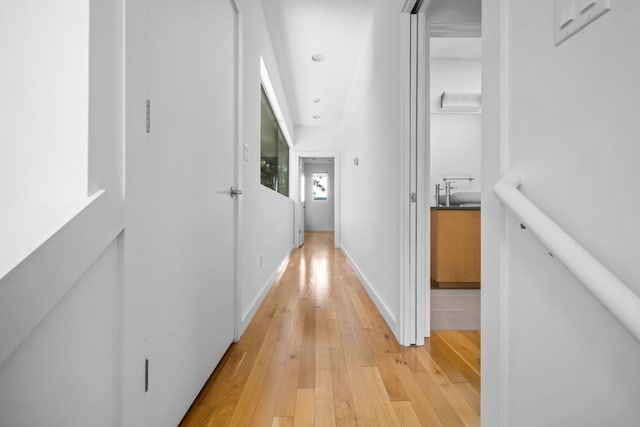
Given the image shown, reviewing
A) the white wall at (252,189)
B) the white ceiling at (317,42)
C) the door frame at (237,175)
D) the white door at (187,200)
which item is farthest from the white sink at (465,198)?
the white door at (187,200)

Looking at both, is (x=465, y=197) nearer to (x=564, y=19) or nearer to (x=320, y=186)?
(x=564, y=19)

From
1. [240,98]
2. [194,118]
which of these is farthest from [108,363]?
[240,98]

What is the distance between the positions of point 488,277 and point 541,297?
0.59ft

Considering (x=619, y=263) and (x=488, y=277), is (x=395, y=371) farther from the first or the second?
(x=619, y=263)

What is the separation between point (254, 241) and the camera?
7.47 ft

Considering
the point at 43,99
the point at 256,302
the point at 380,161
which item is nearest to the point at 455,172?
the point at 380,161

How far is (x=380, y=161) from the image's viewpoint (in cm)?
242

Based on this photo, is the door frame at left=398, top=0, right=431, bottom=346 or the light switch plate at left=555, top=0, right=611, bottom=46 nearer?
the light switch plate at left=555, top=0, right=611, bottom=46

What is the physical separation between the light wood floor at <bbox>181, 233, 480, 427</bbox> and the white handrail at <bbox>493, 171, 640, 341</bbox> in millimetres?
930

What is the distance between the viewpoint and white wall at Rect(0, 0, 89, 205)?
0.56 m

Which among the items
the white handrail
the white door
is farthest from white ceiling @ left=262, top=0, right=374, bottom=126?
the white handrail

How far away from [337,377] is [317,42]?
10.7 ft

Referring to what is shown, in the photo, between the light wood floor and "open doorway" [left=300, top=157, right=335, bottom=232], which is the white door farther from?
"open doorway" [left=300, top=157, right=335, bottom=232]

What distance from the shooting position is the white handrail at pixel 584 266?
1.31 ft
